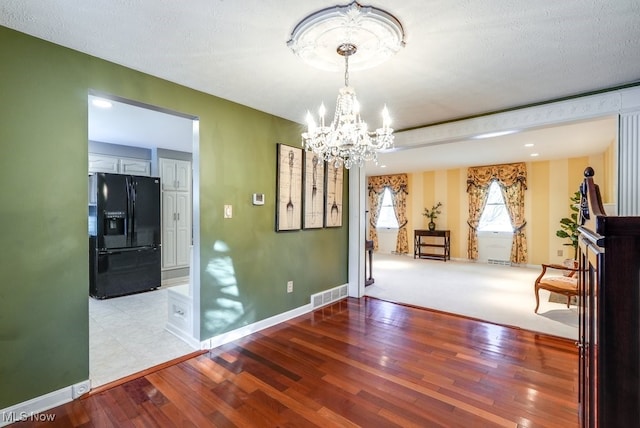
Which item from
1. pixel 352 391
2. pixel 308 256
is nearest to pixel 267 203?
pixel 308 256

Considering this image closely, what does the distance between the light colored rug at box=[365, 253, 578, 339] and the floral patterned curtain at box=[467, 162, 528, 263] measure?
0.54 metres

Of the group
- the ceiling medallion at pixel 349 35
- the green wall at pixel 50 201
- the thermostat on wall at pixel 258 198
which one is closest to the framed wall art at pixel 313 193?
the thermostat on wall at pixel 258 198

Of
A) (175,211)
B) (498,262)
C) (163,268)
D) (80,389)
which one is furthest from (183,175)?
(498,262)

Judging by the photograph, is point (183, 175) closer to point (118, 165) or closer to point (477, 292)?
point (118, 165)

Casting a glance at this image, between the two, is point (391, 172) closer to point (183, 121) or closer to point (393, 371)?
point (183, 121)

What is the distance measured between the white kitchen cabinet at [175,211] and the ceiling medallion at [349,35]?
4.21 metres

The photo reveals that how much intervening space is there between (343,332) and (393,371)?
847mm

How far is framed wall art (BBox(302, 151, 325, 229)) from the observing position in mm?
3824

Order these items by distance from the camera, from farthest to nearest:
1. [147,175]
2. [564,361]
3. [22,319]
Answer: [147,175] → [564,361] → [22,319]

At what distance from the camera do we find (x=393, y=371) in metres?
2.42

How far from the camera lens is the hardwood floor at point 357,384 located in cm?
189

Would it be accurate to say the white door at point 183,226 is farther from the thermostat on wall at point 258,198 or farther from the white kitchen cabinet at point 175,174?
the thermostat on wall at point 258,198

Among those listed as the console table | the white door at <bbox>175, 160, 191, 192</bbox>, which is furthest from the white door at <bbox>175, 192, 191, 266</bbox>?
the console table

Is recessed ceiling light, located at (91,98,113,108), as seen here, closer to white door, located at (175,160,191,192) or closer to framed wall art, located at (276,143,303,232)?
framed wall art, located at (276,143,303,232)
